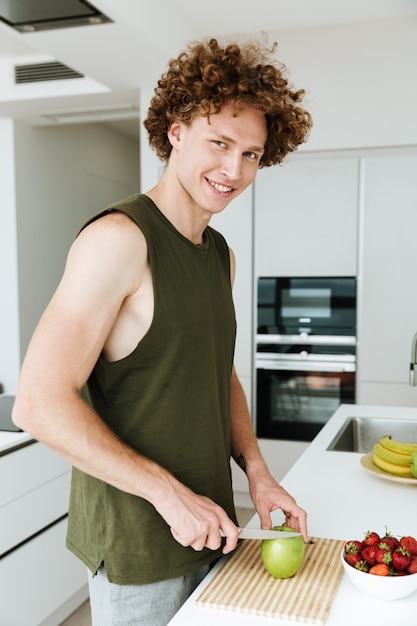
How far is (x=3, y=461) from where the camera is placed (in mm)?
2426

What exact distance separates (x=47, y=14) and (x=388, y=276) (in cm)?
219

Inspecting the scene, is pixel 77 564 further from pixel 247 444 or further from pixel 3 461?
pixel 247 444

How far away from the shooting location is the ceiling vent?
13.6ft

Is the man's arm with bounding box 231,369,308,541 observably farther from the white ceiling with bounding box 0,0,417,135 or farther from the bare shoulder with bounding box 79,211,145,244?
the white ceiling with bounding box 0,0,417,135

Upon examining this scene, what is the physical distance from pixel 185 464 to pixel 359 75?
121 inches

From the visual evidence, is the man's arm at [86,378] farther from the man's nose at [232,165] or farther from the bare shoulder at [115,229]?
the man's nose at [232,165]

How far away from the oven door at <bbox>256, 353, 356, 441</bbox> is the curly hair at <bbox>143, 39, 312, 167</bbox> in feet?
8.64

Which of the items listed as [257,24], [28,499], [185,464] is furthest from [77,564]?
[257,24]

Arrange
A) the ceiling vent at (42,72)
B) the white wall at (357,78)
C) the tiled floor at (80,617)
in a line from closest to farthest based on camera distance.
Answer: the tiled floor at (80,617) < the white wall at (357,78) < the ceiling vent at (42,72)

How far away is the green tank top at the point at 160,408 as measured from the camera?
46.5 inches

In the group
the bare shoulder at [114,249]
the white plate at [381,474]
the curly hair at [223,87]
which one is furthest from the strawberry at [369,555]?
the curly hair at [223,87]

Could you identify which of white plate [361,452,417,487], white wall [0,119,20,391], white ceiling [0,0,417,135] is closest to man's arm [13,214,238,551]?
white plate [361,452,417,487]

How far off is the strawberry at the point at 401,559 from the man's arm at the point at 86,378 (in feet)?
0.89

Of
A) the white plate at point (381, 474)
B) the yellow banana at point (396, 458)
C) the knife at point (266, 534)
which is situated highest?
the knife at point (266, 534)
